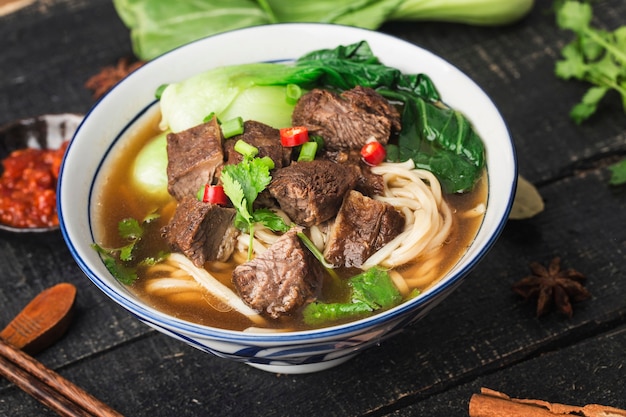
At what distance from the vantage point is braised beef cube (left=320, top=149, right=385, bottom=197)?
3223mm

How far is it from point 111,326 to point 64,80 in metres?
1.97

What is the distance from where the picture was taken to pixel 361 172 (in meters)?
3.25

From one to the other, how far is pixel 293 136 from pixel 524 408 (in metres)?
1.39

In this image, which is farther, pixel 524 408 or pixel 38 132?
pixel 38 132

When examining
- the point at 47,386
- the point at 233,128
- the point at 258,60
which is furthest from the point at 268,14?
the point at 47,386

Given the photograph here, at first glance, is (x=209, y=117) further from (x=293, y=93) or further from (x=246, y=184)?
(x=246, y=184)

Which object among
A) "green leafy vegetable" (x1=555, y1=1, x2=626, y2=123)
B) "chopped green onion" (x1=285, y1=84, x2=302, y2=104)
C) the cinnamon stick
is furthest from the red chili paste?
"green leafy vegetable" (x1=555, y1=1, x2=626, y2=123)

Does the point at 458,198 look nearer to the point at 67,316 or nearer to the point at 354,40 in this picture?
the point at 354,40

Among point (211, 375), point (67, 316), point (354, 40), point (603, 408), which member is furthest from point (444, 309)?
point (67, 316)

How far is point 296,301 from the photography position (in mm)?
2826

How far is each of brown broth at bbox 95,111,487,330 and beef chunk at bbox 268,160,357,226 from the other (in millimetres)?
271

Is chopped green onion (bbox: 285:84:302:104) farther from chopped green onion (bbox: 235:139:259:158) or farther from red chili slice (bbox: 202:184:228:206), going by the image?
red chili slice (bbox: 202:184:228:206)

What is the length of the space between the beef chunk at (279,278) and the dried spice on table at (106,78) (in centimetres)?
224

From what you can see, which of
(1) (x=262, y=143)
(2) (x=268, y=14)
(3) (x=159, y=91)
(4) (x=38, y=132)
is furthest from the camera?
(2) (x=268, y=14)
